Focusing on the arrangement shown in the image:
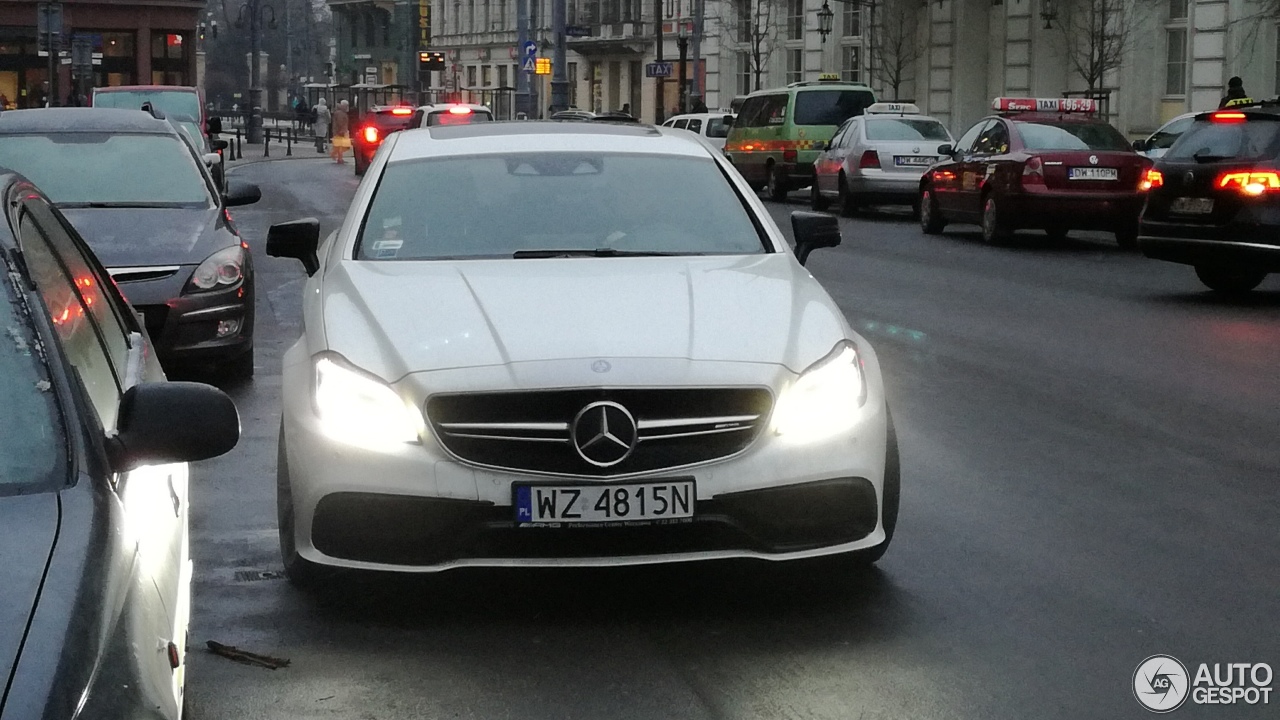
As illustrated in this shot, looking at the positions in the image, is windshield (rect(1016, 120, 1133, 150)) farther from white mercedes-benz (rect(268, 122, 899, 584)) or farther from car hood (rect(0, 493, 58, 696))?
car hood (rect(0, 493, 58, 696))

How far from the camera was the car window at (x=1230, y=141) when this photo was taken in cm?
1498

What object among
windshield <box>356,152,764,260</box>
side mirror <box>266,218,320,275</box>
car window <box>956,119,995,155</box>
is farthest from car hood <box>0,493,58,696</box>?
car window <box>956,119,995,155</box>

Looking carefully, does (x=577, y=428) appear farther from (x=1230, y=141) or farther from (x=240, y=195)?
(x=1230, y=141)

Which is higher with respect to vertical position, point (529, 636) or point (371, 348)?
point (371, 348)

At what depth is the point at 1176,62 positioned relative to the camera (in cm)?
3978

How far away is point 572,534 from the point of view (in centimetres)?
529

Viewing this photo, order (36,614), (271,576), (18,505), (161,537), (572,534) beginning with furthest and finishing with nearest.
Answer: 1. (271,576)
2. (572,534)
3. (161,537)
4. (18,505)
5. (36,614)

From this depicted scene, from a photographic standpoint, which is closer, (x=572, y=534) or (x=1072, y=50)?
(x=572, y=534)

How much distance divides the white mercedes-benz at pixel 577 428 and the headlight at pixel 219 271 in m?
4.52

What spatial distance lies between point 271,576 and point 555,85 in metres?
49.5

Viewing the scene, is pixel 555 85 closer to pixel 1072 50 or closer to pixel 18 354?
pixel 1072 50

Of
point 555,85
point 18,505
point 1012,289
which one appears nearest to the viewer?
A: point 18,505

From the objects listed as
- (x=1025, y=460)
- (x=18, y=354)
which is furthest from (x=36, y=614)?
(x=1025, y=460)

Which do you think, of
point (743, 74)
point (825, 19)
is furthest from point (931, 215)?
point (743, 74)
